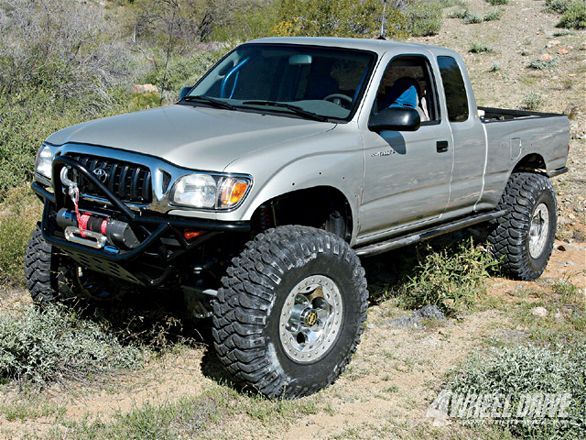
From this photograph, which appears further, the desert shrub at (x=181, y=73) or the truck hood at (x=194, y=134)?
the desert shrub at (x=181, y=73)

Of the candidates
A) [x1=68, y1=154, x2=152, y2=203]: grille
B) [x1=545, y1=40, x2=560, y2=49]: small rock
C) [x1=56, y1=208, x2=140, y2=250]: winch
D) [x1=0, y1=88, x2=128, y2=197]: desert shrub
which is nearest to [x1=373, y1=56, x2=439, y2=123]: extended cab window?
[x1=68, y1=154, x2=152, y2=203]: grille

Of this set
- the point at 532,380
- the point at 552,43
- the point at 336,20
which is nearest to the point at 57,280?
the point at 532,380

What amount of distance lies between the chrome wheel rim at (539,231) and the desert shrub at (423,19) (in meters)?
13.9

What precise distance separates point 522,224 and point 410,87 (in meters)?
1.92

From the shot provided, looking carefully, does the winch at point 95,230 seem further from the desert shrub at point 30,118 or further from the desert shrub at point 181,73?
the desert shrub at point 181,73

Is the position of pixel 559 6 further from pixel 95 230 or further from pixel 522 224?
pixel 95 230

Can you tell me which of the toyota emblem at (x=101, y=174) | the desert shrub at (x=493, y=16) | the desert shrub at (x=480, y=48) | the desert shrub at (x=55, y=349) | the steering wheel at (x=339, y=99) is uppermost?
the desert shrub at (x=493, y=16)

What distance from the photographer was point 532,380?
14.5 feet

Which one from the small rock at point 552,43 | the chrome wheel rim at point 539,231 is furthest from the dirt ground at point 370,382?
the small rock at point 552,43

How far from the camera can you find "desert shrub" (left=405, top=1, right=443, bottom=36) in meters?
21.7

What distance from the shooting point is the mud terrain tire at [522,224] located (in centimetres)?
695

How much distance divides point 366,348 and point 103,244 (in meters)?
2.04

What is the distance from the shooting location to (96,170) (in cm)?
443

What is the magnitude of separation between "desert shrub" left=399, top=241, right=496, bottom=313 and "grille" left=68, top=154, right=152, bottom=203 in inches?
109
